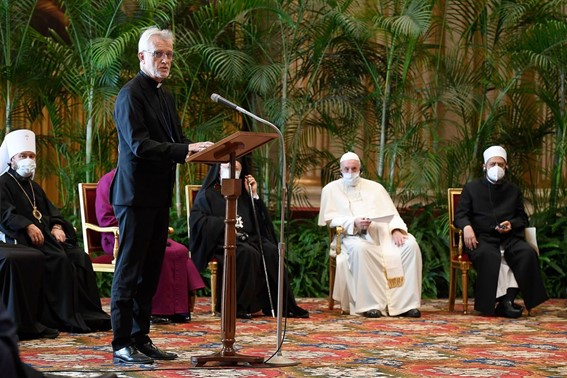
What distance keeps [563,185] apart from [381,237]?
2.32 metres

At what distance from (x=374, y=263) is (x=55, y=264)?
2.67 meters

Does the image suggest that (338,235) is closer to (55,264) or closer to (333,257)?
(333,257)

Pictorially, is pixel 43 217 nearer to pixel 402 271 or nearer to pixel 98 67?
pixel 98 67

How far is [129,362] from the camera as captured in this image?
527 cm

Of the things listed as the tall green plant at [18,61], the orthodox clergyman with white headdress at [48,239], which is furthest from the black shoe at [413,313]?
the tall green plant at [18,61]

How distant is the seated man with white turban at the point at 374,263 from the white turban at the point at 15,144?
2642 millimetres

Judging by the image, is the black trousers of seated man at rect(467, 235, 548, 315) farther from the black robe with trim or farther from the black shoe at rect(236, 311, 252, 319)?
the black shoe at rect(236, 311, 252, 319)

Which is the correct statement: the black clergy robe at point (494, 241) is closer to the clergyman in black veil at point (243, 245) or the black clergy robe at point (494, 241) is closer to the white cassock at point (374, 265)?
the white cassock at point (374, 265)

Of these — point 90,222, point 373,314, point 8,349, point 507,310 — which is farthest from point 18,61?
point 8,349

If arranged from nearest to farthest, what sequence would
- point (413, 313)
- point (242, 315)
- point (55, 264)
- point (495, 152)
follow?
point (55, 264) < point (242, 315) < point (413, 313) < point (495, 152)

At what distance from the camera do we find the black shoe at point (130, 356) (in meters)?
5.26

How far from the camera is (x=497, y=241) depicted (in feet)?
28.8

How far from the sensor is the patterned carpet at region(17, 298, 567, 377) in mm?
5160

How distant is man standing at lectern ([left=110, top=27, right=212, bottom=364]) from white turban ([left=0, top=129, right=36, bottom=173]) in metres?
2.10
